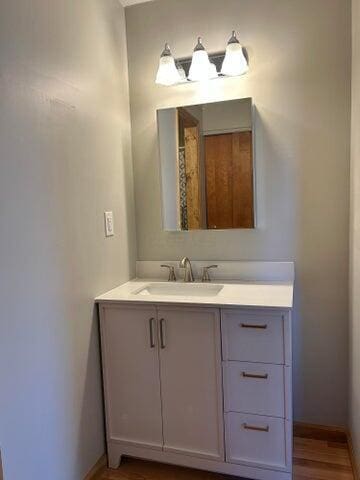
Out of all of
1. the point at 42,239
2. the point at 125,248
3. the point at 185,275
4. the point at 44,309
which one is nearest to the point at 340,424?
the point at 185,275

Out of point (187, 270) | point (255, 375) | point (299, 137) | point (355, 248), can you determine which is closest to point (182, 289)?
point (187, 270)

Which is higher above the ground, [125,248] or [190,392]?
[125,248]

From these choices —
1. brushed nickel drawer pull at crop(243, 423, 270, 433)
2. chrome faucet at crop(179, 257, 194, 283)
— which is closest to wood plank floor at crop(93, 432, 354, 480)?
brushed nickel drawer pull at crop(243, 423, 270, 433)

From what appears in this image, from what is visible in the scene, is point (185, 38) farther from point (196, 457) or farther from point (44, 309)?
point (196, 457)

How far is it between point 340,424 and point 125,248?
157 cm

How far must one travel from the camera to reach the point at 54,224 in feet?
4.81

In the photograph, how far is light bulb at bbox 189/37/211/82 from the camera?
75.6 inches

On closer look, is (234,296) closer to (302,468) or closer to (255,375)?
(255,375)

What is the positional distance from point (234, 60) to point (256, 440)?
6.13 ft

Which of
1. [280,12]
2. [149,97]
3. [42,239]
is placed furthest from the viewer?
[149,97]

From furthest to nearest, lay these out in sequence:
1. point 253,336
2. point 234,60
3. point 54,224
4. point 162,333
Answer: point 234,60, point 162,333, point 253,336, point 54,224

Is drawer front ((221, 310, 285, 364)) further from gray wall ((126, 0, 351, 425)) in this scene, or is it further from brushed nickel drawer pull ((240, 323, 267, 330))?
gray wall ((126, 0, 351, 425))

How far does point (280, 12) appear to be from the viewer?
1.89 metres

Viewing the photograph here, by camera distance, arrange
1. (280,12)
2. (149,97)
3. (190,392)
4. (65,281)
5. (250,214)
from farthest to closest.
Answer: (149,97), (250,214), (280,12), (190,392), (65,281)
